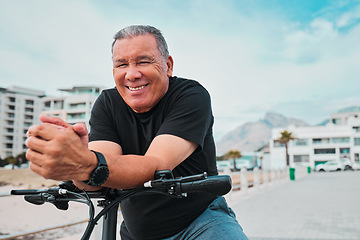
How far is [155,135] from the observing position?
184 centimetres

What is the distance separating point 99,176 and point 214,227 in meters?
0.83

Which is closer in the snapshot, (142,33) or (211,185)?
(211,185)

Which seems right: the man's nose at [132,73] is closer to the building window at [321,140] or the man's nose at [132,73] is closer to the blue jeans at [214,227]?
the blue jeans at [214,227]

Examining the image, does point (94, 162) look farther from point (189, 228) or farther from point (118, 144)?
point (189, 228)

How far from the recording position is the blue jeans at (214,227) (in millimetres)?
1701

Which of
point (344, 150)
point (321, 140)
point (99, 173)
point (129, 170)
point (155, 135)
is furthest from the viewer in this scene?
point (321, 140)

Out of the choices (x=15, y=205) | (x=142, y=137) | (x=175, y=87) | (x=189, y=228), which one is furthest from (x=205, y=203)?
(x=15, y=205)

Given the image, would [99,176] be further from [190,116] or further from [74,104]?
[74,104]

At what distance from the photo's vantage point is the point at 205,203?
1.89 m

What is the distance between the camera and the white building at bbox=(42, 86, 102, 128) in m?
80.6

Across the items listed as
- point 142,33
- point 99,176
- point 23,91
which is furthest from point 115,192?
point 23,91

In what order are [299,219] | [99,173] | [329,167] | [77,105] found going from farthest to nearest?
[77,105]
[329,167]
[299,219]
[99,173]

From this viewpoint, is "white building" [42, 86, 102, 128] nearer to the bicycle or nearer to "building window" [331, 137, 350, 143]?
"building window" [331, 137, 350, 143]

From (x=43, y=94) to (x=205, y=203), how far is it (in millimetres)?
100599
